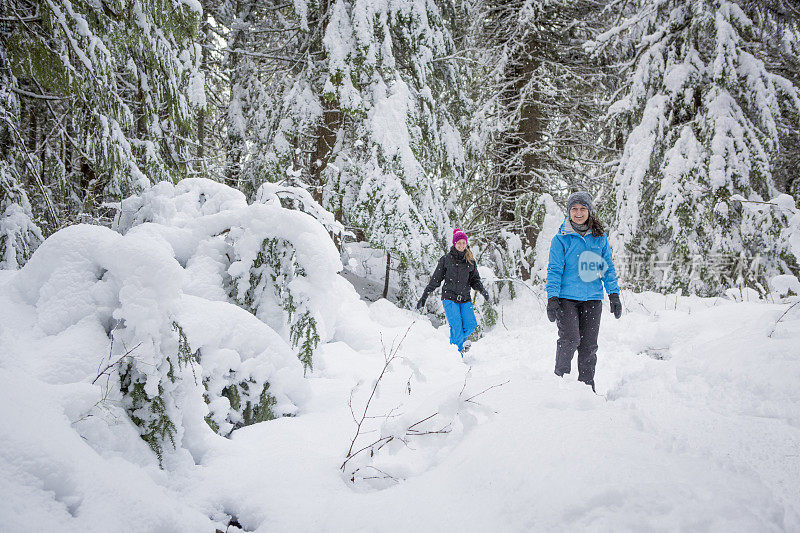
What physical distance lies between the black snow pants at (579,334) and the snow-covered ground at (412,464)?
1.12 meters

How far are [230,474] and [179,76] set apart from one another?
15.2ft

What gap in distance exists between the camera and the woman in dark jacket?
692 centimetres

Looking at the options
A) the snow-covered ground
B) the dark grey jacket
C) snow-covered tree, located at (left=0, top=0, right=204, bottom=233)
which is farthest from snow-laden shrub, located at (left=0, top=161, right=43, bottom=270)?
the dark grey jacket

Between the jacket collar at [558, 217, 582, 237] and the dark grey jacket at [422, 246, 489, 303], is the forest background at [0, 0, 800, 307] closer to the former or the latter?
the dark grey jacket at [422, 246, 489, 303]

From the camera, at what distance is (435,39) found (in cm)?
862

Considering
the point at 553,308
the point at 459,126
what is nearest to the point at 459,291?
the point at 553,308

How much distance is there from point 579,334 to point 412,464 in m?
2.62

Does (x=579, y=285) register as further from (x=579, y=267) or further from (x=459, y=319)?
(x=459, y=319)

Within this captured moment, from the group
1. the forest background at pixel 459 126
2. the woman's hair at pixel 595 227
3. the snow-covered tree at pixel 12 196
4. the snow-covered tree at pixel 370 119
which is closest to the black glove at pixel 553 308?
the woman's hair at pixel 595 227

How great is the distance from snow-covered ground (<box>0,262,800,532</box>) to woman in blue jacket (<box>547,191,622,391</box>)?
115 cm

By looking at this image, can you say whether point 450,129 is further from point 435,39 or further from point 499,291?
point 499,291

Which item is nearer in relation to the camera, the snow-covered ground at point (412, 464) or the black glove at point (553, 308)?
the snow-covered ground at point (412, 464)

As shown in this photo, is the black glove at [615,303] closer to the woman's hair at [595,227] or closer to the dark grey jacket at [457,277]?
the woman's hair at [595,227]

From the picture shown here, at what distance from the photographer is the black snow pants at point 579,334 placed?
13.4 feet
